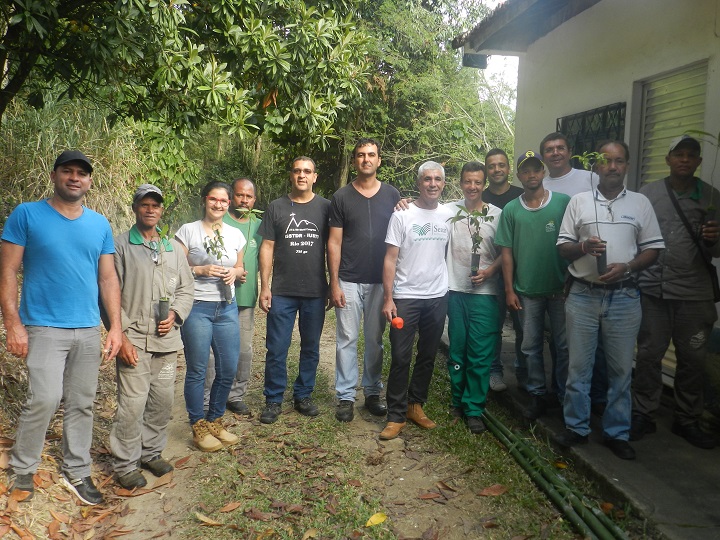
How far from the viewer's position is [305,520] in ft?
11.9

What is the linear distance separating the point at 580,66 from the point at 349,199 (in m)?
3.60

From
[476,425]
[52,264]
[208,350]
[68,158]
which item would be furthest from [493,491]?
[68,158]

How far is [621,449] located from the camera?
397 cm

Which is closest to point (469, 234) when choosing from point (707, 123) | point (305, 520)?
point (707, 123)

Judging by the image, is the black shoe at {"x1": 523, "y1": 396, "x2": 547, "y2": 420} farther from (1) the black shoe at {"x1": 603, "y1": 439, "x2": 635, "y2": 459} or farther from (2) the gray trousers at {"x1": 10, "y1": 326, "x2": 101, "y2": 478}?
(2) the gray trousers at {"x1": 10, "y1": 326, "x2": 101, "y2": 478}

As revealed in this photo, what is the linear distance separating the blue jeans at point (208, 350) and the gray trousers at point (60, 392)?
31.2 inches

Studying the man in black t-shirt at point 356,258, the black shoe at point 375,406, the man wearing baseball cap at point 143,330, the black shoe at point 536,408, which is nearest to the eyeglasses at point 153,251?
the man wearing baseball cap at point 143,330

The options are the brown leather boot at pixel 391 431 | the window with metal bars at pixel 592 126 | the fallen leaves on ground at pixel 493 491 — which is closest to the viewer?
the fallen leaves on ground at pixel 493 491

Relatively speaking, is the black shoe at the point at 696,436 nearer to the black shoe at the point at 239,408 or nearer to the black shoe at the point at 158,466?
the black shoe at the point at 239,408

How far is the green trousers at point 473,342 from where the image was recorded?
4805 mm

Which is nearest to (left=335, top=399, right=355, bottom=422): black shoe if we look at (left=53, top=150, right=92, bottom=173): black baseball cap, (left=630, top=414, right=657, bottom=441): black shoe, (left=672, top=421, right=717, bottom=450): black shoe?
(left=630, top=414, right=657, bottom=441): black shoe

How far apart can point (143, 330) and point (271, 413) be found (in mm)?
1548

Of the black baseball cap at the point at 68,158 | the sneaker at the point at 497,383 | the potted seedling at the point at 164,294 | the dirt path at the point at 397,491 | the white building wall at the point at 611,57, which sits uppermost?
the white building wall at the point at 611,57

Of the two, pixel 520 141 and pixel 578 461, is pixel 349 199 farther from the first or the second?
pixel 520 141
